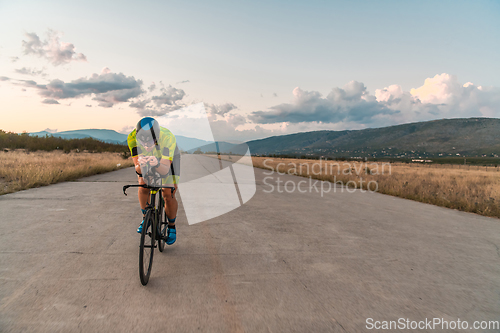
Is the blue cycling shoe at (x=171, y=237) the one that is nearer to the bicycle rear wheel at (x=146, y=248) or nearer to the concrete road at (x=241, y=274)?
the concrete road at (x=241, y=274)

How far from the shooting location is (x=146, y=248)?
11.8ft

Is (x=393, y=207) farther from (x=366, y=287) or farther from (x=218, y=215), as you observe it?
(x=366, y=287)

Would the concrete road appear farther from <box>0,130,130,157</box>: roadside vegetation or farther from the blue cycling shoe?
<box>0,130,130,157</box>: roadside vegetation

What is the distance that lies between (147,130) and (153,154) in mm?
390

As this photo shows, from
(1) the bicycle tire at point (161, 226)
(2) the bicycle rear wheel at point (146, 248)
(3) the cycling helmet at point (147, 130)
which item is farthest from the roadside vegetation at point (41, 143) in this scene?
(2) the bicycle rear wheel at point (146, 248)

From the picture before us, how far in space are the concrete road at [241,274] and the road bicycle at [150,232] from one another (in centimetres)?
18

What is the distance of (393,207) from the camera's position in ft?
31.9

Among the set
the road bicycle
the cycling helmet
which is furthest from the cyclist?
the road bicycle

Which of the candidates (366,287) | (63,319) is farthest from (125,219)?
(366,287)

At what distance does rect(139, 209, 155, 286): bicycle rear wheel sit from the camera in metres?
3.31

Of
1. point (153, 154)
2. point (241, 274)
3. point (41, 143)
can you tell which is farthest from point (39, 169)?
point (41, 143)

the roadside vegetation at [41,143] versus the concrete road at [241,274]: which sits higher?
the roadside vegetation at [41,143]

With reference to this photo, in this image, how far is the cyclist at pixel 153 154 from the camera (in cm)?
371

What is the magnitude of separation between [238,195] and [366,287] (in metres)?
7.67
